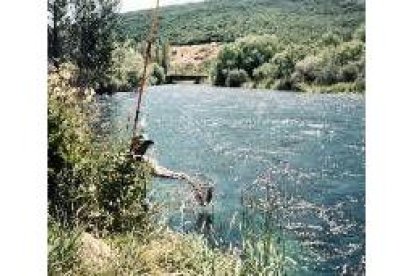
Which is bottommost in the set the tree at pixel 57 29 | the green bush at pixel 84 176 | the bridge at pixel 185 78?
the green bush at pixel 84 176

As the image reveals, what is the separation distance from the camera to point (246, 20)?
5.23 meters

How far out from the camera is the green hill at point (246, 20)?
5.01 metres

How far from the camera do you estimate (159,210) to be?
533cm

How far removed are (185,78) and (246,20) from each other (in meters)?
0.41

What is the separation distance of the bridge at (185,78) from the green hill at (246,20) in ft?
0.54

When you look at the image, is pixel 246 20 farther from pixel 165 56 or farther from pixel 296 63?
pixel 165 56

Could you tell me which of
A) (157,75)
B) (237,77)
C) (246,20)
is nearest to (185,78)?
(157,75)

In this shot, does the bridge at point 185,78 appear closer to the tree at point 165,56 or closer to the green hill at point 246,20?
the tree at point 165,56

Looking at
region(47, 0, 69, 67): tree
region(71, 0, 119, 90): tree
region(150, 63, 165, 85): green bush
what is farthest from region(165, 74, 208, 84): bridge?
region(47, 0, 69, 67): tree

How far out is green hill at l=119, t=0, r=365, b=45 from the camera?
5.01 metres

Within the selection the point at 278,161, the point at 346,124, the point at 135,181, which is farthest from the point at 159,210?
the point at 346,124

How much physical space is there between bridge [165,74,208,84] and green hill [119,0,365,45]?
6.5 inches

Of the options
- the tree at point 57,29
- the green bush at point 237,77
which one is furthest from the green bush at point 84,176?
the green bush at point 237,77

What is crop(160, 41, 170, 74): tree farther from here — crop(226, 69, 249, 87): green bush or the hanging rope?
crop(226, 69, 249, 87): green bush
